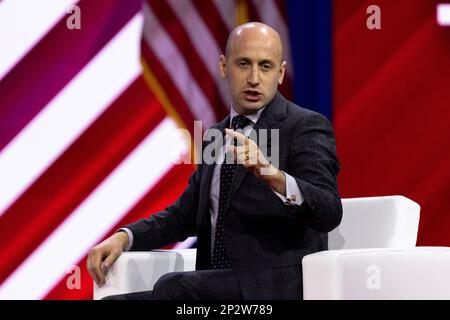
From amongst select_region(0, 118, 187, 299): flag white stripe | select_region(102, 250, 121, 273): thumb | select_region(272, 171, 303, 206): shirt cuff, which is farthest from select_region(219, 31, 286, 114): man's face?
select_region(0, 118, 187, 299): flag white stripe

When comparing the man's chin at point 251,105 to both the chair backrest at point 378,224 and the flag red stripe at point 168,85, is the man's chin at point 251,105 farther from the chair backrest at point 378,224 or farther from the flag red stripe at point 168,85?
the flag red stripe at point 168,85

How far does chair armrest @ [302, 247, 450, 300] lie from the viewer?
1.82m

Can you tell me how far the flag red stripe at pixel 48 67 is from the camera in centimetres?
373

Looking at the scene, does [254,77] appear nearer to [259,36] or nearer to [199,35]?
[259,36]

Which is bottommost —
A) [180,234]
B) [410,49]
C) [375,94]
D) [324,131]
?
[180,234]

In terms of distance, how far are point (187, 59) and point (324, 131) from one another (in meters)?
1.87

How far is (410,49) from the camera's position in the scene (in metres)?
3.81

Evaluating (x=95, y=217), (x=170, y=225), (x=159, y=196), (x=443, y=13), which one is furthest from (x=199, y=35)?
(x=170, y=225)

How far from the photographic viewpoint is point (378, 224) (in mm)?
2359

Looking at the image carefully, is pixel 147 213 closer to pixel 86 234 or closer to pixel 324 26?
pixel 86 234

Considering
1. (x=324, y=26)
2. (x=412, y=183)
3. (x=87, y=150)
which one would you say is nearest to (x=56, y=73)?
(x=87, y=150)

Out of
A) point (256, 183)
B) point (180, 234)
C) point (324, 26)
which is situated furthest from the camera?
point (324, 26)

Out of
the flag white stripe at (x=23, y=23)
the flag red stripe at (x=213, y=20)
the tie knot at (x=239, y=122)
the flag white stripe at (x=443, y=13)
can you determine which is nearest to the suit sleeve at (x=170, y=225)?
the tie knot at (x=239, y=122)

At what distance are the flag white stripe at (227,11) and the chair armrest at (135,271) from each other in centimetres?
173
